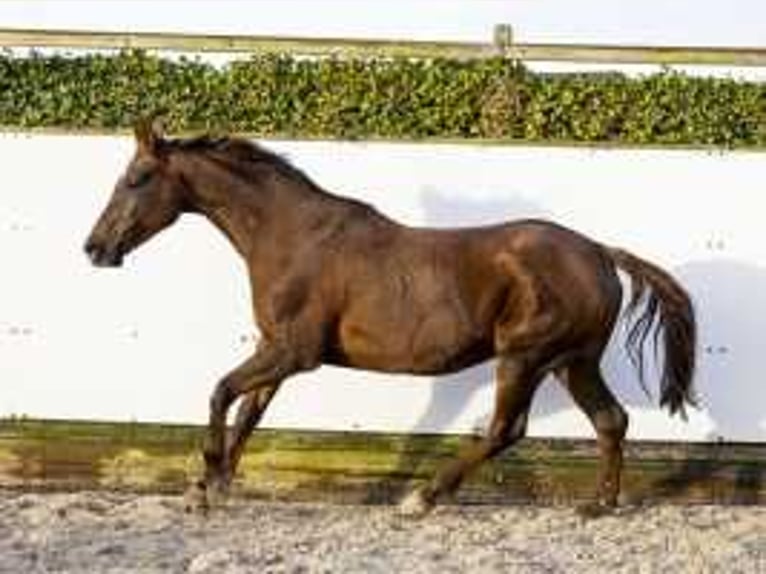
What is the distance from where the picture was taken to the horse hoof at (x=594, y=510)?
7.75 meters

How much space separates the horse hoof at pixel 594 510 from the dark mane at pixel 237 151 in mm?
1683

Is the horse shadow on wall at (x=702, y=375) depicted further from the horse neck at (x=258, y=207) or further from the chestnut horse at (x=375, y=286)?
the horse neck at (x=258, y=207)

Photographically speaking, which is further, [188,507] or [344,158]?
[344,158]

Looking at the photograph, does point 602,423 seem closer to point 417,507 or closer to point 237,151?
point 417,507

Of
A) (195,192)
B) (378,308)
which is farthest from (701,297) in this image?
(195,192)

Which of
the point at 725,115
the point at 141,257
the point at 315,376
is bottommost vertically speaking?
the point at 315,376

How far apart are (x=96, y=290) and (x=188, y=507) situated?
1.08 meters

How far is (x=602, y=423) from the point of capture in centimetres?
775

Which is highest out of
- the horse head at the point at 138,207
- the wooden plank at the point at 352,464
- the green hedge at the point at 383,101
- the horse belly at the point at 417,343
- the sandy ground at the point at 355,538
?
the green hedge at the point at 383,101

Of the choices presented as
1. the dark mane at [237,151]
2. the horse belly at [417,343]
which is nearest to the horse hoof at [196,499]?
the horse belly at [417,343]

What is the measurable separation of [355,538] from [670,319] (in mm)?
1562

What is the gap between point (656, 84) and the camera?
336 inches

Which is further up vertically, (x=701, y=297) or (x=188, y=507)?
(x=701, y=297)

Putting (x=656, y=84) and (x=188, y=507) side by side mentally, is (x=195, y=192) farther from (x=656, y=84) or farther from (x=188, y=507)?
(x=656, y=84)
